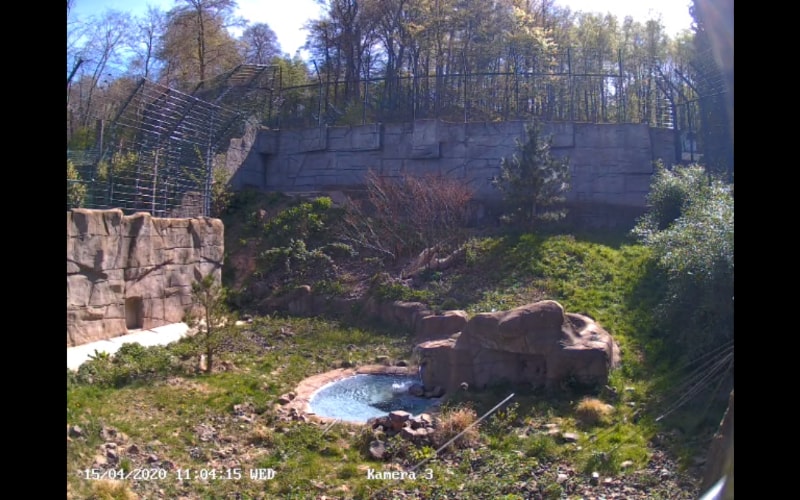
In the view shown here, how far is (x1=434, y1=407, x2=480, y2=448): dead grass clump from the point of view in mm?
6898

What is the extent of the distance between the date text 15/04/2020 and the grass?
69mm

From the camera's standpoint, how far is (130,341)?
1005 cm

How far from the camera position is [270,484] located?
6.08 m

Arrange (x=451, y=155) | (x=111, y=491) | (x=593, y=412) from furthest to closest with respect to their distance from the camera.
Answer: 1. (x=451, y=155)
2. (x=593, y=412)
3. (x=111, y=491)

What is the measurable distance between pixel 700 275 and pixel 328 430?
4860 millimetres

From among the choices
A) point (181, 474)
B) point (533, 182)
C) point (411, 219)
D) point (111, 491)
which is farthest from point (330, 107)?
point (111, 491)

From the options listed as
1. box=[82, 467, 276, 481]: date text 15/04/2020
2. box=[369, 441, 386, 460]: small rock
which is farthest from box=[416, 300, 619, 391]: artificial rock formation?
box=[82, 467, 276, 481]: date text 15/04/2020

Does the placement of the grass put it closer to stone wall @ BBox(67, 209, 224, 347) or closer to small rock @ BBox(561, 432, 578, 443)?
small rock @ BBox(561, 432, 578, 443)

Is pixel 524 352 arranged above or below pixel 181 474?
above

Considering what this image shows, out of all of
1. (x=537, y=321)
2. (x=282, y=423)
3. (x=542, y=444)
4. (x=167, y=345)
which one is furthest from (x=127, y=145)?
(x=542, y=444)

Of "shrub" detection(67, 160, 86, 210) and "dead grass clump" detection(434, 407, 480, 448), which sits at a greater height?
"shrub" detection(67, 160, 86, 210)

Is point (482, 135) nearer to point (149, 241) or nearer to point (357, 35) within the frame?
point (357, 35)

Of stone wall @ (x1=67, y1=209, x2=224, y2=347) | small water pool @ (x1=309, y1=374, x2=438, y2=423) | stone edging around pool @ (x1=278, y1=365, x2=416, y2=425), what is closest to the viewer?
stone edging around pool @ (x1=278, y1=365, x2=416, y2=425)

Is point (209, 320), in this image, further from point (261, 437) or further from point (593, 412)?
point (593, 412)
